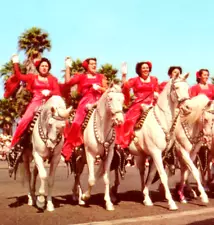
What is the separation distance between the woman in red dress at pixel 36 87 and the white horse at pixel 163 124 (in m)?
2.11

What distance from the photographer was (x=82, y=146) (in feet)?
33.8

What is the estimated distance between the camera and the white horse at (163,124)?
9.53 meters

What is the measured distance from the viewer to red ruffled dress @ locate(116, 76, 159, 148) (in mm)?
10570

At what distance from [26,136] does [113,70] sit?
34462 millimetres

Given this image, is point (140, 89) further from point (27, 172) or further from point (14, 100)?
point (14, 100)

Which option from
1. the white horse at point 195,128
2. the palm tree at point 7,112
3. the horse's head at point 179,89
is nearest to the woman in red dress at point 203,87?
the white horse at point 195,128

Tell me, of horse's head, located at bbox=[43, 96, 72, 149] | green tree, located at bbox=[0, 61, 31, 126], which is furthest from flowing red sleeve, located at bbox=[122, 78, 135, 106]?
green tree, located at bbox=[0, 61, 31, 126]

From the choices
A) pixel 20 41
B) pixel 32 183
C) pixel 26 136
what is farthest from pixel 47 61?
pixel 20 41

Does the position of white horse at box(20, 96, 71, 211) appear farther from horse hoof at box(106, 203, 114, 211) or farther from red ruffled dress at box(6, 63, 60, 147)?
horse hoof at box(106, 203, 114, 211)

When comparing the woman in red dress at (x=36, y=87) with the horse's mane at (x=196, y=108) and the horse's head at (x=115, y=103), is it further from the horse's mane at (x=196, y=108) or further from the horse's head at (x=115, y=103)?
the horse's mane at (x=196, y=108)

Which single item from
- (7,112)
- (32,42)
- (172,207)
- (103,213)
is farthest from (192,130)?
(7,112)

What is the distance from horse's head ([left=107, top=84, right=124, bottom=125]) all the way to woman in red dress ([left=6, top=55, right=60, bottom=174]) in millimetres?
1499

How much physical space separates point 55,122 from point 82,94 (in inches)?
79.6

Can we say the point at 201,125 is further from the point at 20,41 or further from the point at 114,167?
the point at 20,41
